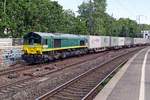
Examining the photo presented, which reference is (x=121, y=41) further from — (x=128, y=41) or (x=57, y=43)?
(x=57, y=43)

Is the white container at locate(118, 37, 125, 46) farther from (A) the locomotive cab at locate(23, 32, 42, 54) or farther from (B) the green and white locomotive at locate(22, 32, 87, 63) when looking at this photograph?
(A) the locomotive cab at locate(23, 32, 42, 54)

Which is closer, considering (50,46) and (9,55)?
(9,55)

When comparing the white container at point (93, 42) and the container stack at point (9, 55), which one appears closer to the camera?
the container stack at point (9, 55)

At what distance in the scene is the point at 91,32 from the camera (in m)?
76.6

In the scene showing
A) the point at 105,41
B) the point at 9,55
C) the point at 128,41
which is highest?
the point at 105,41

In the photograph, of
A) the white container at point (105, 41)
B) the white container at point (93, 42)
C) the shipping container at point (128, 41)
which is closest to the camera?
the white container at point (93, 42)

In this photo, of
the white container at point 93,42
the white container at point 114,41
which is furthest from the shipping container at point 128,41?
the white container at point 93,42

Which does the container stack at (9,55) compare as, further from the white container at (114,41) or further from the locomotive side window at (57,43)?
the white container at (114,41)

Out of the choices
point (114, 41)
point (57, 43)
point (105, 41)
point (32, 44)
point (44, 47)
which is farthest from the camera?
point (114, 41)

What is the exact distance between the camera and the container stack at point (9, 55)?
3128 cm

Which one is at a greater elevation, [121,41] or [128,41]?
[121,41]

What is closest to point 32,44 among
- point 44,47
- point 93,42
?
point 44,47

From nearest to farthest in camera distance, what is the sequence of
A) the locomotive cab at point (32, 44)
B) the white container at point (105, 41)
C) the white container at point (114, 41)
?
the locomotive cab at point (32, 44) → the white container at point (105, 41) → the white container at point (114, 41)

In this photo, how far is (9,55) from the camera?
3269cm
